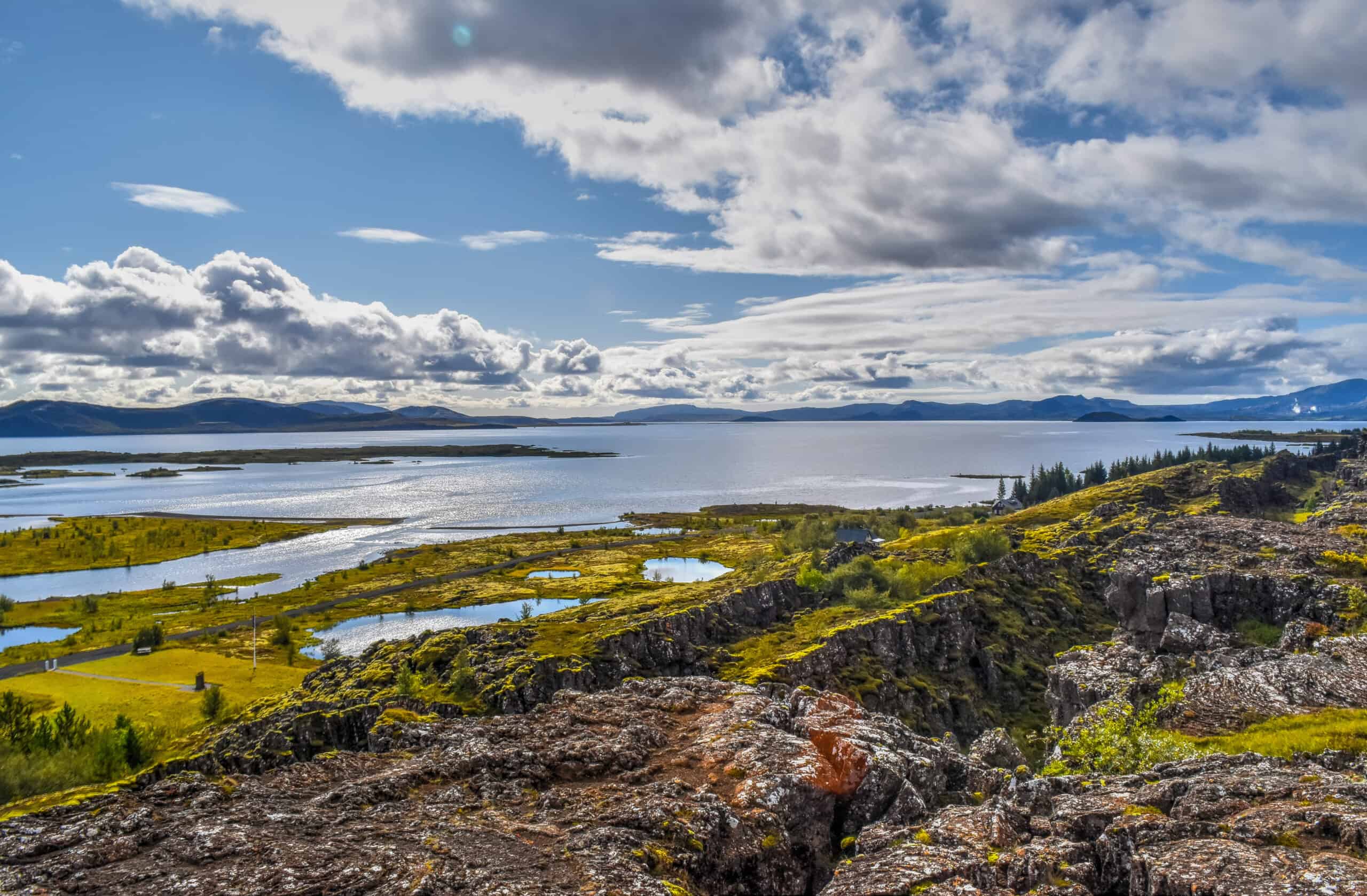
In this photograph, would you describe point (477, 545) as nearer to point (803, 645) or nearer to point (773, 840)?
point (803, 645)

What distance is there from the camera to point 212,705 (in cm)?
7012

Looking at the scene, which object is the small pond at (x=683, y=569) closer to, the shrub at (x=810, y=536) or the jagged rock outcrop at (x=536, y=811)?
the shrub at (x=810, y=536)

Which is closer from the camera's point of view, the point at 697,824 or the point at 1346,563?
the point at 697,824

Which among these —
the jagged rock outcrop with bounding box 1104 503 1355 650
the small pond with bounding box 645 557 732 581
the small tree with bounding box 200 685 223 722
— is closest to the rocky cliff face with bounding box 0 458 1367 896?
the jagged rock outcrop with bounding box 1104 503 1355 650

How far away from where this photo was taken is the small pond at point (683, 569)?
144000 mm

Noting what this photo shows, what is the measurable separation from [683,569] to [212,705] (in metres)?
97.6

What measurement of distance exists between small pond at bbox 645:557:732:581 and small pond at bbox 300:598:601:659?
24.8 m

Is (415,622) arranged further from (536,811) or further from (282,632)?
(536,811)

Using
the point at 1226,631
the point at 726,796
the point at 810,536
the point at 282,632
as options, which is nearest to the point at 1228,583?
the point at 1226,631

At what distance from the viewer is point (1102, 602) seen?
269ft

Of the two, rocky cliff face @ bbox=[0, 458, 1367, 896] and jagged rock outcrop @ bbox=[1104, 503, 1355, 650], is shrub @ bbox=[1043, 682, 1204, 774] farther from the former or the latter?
jagged rock outcrop @ bbox=[1104, 503, 1355, 650]

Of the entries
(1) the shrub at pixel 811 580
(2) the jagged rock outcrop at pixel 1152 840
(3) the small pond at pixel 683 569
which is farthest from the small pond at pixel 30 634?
(2) the jagged rock outcrop at pixel 1152 840

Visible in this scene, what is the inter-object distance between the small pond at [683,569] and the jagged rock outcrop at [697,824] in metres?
107

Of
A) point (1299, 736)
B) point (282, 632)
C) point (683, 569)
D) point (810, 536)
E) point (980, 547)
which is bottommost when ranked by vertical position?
point (683, 569)
